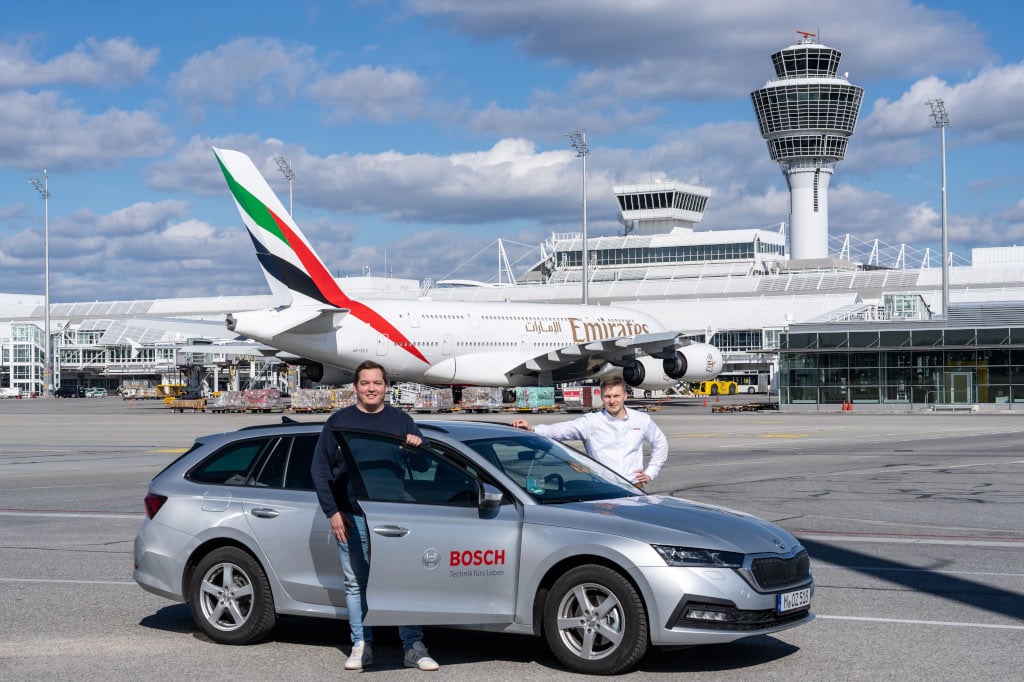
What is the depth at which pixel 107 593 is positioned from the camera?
10.3 m

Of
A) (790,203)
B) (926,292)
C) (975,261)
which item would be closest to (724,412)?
(926,292)

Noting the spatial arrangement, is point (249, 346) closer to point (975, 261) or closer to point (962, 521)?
point (962, 521)

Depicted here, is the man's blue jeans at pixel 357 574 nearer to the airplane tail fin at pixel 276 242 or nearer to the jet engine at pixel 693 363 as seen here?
the airplane tail fin at pixel 276 242

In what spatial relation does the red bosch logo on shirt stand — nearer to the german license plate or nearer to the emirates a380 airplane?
the german license plate

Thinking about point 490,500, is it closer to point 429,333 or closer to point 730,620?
point 730,620

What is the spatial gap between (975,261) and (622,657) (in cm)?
11459

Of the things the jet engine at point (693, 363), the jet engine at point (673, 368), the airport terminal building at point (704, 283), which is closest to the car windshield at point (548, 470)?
the jet engine at point (673, 368)

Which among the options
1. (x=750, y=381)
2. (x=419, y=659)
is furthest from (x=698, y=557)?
(x=750, y=381)

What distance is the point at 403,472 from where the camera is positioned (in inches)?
317

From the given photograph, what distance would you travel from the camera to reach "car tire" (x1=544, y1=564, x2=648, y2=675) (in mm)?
7219

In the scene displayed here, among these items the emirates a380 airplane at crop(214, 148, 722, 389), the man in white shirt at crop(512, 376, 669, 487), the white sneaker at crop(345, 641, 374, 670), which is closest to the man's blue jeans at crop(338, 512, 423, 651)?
the white sneaker at crop(345, 641, 374, 670)

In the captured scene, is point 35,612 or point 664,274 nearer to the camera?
point 35,612

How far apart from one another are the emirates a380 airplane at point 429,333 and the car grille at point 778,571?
116ft

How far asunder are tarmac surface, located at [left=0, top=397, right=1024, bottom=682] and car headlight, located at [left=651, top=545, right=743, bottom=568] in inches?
29.4
